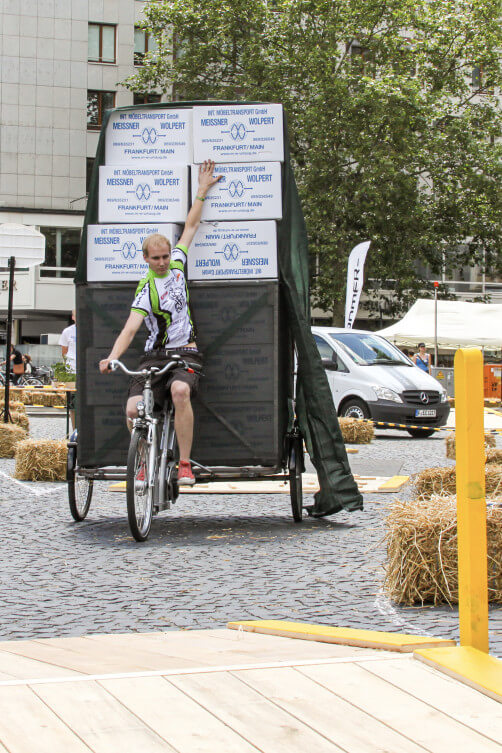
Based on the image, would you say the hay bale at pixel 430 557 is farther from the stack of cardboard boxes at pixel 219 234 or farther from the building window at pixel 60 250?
the building window at pixel 60 250

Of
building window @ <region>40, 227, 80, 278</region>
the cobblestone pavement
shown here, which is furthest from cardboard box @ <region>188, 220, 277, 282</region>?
building window @ <region>40, 227, 80, 278</region>

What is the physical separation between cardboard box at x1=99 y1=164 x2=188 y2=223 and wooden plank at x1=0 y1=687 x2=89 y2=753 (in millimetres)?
5710

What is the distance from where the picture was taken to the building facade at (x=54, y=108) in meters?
52.4

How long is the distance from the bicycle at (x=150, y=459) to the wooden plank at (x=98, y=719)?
4.00 m

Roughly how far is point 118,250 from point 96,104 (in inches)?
1866

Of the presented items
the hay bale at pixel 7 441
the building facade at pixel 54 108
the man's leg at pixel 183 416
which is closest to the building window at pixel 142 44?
the building facade at pixel 54 108

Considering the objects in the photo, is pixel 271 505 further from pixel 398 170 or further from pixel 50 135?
pixel 50 135

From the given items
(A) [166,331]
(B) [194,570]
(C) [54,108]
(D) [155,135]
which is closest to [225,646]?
(B) [194,570]

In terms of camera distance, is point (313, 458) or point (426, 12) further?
point (426, 12)

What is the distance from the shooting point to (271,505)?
9.95m

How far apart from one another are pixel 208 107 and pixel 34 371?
121 ft

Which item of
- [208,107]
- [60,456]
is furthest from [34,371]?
[208,107]

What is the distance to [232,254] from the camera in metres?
8.50

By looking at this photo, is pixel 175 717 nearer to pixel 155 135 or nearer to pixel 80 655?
pixel 80 655
